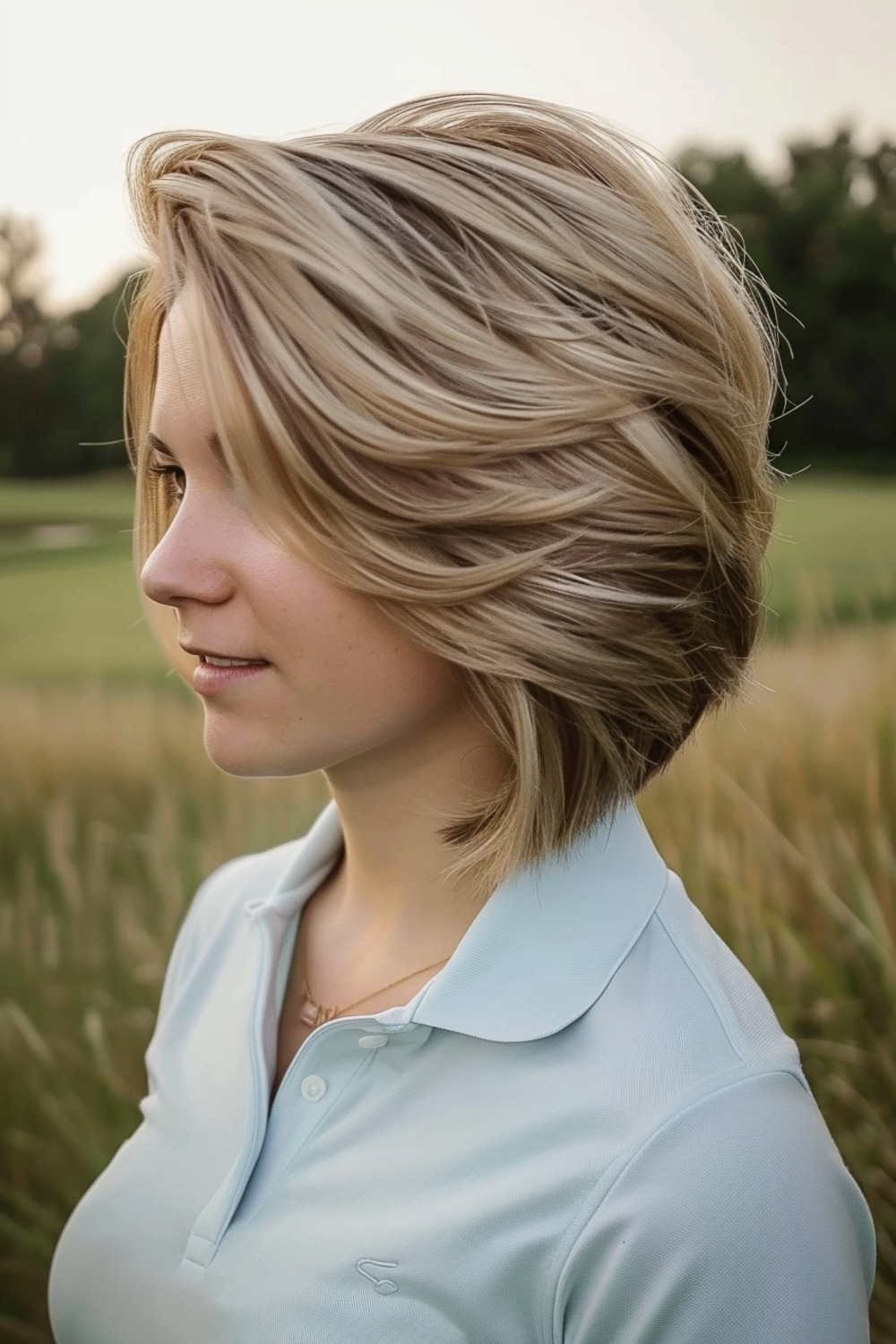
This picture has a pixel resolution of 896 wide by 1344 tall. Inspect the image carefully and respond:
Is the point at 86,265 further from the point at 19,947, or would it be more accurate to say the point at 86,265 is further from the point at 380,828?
the point at 380,828

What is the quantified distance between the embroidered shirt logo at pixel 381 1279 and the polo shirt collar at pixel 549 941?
0.45 ft

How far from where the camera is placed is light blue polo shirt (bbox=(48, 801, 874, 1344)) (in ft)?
1.98

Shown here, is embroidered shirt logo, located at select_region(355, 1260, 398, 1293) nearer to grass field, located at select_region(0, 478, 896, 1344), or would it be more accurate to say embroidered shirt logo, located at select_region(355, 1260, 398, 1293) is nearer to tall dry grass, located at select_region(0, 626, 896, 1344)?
grass field, located at select_region(0, 478, 896, 1344)

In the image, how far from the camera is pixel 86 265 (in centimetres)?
158

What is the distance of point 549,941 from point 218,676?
0.27 meters

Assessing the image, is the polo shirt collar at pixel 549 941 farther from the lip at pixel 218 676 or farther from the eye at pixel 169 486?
the eye at pixel 169 486

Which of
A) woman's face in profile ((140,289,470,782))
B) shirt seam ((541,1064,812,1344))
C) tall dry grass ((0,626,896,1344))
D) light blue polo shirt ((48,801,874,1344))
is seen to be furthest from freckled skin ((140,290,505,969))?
tall dry grass ((0,626,896,1344))

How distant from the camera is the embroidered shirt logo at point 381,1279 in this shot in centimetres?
66

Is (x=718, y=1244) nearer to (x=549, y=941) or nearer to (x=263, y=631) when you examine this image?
(x=549, y=941)

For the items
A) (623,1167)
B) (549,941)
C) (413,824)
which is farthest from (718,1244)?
(413,824)

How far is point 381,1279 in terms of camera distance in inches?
26.2

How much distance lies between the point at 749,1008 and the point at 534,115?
579 mm

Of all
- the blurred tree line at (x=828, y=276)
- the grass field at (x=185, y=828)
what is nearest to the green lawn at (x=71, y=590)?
the grass field at (x=185, y=828)

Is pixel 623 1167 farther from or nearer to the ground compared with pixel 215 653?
nearer to the ground
